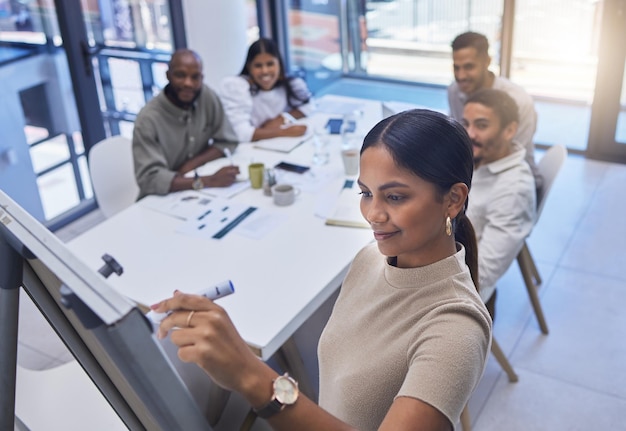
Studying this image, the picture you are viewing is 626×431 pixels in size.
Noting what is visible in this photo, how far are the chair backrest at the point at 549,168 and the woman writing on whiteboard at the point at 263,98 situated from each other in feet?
4.10

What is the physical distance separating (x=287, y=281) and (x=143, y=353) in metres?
1.71

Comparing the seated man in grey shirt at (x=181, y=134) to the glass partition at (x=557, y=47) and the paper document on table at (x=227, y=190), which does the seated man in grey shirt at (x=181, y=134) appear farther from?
the glass partition at (x=557, y=47)

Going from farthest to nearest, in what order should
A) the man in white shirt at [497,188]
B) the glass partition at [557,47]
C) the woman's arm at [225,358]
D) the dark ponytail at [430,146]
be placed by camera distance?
1. the glass partition at [557,47]
2. the man in white shirt at [497,188]
3. the dark ponytail at [430,146]
4. the woman's arm at [225,358]

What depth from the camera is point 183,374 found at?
2.32 metres

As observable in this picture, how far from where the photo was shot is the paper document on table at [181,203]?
114 inches

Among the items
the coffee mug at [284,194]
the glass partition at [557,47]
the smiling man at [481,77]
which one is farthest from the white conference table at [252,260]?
the glass partition at [557,47]

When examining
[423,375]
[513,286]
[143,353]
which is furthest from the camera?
[513,286]

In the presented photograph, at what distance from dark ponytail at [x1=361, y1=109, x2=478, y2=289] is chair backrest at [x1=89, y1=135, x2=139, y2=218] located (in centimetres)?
227

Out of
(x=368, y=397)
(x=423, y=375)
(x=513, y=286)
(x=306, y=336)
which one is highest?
(x=423, y=375)

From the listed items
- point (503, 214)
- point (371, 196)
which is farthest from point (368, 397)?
point (503, 214)

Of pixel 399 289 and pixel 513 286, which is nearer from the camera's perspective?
pixel 399 289

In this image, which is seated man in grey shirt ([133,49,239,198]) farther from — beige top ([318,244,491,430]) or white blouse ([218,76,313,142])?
beige top ([318,244,491,430])

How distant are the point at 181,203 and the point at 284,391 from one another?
213 centimetres

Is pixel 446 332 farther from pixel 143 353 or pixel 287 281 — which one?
pixel 287 281
